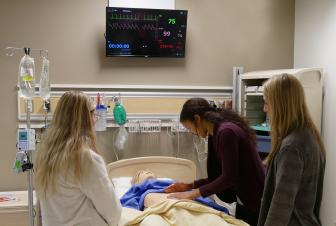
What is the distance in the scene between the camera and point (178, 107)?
12.0 feet

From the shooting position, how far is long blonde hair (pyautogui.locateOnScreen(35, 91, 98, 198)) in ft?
5.46

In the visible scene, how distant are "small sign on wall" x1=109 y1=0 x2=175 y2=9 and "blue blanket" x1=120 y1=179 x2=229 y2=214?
1.69 metres

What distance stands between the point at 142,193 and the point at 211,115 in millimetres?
893

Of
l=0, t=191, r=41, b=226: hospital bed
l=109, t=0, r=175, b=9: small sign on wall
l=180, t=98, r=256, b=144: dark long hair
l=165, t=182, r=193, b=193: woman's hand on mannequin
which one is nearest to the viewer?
l=180, t=98, r=256, b=144: dark long hair

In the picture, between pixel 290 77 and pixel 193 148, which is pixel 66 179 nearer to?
pixel 290 77

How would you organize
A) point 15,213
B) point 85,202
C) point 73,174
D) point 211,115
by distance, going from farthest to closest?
point 15,213, point 211,115, point 85,202, point 73,174

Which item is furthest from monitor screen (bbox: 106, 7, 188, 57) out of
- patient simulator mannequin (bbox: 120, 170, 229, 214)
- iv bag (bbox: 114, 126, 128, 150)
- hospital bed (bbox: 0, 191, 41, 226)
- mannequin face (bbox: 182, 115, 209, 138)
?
hospital bed (bbox: 0, 191, 41, 226)

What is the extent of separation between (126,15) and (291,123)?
222cm

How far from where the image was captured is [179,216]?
2129 millimetres

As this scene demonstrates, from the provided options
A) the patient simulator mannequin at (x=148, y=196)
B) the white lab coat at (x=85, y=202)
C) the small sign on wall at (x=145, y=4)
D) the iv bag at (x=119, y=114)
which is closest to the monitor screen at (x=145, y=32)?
the small sign on wall at (x=145, y=4)

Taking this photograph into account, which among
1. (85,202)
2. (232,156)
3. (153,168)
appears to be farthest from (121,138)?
(85,202)

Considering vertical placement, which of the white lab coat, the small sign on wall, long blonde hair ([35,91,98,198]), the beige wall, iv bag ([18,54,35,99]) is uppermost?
the small sign on wall

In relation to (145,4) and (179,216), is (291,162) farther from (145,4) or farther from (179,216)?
(145,4)

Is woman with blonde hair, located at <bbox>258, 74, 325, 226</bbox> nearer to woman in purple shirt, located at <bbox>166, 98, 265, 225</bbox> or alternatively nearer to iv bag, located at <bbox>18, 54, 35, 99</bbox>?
woman in purple shirt, located at <bbox>166, 98, 265, 225</bbox>
